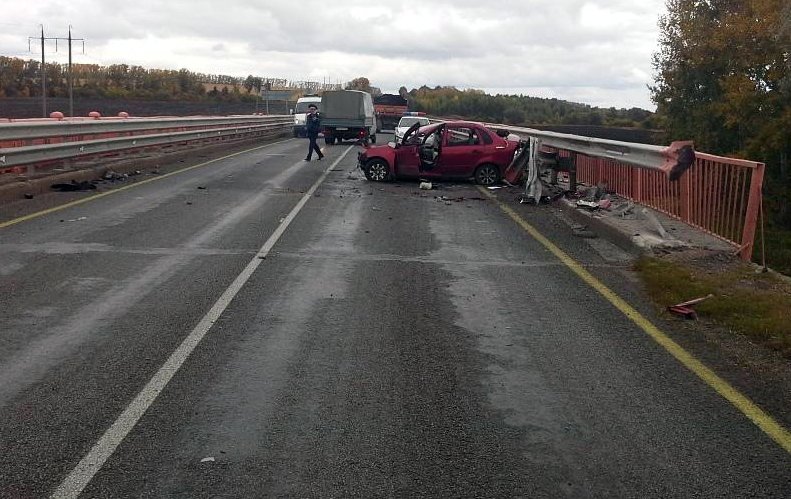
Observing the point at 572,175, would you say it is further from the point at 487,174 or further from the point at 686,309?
the point at 686,309

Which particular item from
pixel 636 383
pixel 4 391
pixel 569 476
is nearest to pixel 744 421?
pixel 636 383

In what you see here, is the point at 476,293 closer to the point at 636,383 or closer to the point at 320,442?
the point at 636,383

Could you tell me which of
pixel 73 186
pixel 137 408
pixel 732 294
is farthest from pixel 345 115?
pixel 137 408

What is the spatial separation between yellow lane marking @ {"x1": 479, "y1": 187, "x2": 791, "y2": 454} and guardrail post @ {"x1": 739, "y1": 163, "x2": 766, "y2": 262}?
6.46 feet

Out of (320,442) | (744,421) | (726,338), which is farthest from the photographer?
(726,338)

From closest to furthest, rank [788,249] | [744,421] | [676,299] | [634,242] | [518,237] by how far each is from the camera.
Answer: [744,421], [676,299], [634,242], [518,237], [788,249]

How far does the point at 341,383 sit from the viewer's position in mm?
5988

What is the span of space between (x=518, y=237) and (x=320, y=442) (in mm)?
8606

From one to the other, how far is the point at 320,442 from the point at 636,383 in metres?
2.34

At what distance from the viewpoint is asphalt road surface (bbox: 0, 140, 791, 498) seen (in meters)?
4.52

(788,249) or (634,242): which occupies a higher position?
(634,242)

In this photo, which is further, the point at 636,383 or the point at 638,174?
the point at 638,174

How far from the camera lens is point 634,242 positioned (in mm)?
11641

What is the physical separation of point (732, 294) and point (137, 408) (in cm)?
588
